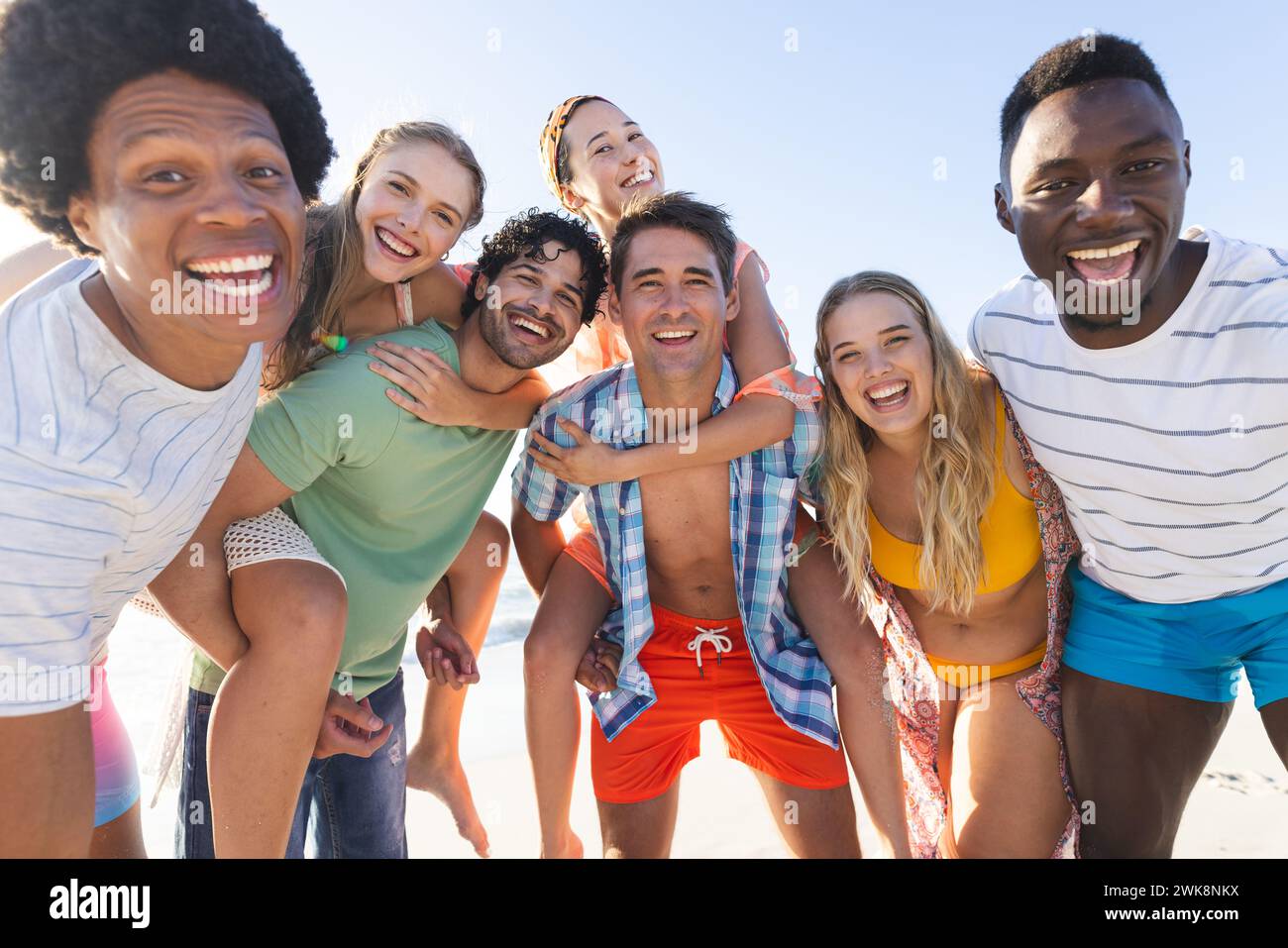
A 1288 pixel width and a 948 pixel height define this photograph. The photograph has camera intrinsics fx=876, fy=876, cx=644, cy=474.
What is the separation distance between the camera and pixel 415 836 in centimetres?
601

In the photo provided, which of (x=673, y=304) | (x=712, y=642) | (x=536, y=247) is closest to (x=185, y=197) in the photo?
(x=536, y=247)

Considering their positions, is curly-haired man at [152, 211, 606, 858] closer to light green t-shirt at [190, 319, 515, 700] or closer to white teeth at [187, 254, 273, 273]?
light green t-shirt at [190, 319, 515, 700]

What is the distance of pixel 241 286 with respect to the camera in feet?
8.13

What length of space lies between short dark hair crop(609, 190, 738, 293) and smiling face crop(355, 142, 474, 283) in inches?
29.4

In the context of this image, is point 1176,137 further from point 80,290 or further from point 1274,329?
point 80,290

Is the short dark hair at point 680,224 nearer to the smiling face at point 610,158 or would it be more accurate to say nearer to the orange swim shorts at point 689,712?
the smiling face at point 610,158

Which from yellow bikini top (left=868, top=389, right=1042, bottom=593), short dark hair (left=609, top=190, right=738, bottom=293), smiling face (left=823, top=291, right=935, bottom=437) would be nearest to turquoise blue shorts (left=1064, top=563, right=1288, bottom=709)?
yellow bikini top (left=868, top=389, right=1042, bottom=593)

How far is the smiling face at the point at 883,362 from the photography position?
3562 millimetres

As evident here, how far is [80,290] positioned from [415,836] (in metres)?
4.69

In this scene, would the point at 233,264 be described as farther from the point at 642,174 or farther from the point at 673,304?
the point at 642,174

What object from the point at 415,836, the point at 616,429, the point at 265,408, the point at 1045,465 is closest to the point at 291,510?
the point at 265,408

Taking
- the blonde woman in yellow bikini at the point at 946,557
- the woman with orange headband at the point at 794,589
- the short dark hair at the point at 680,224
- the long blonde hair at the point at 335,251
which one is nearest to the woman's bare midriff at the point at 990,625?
the blonde woman in yellow bikini at the point at 946,557

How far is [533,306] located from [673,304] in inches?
24.4

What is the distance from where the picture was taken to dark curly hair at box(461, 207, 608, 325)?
4.09 m
